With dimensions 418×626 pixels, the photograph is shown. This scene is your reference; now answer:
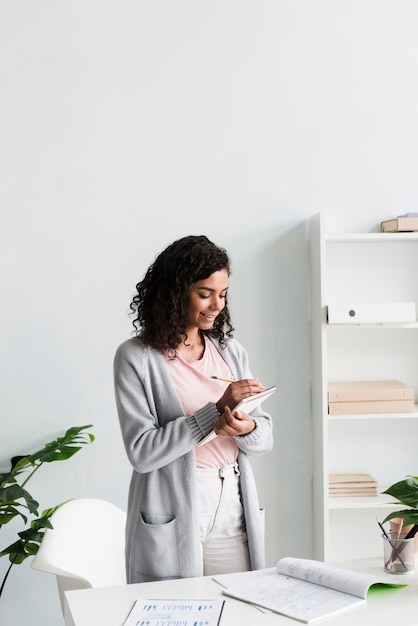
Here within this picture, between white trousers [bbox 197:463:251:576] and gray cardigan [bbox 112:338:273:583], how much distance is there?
1.3 inches

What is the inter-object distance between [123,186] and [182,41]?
2.03 feet

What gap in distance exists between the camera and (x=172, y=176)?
10.1 feet

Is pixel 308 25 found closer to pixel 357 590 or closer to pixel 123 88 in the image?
pixel 123 88

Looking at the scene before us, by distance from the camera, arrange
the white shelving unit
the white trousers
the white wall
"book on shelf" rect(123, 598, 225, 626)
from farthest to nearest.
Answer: the white shelving unit < the white wall < the white trousers < "book on shelf" rect(123, 598, 225, 626)

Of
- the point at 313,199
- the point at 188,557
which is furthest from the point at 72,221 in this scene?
the point at 188,557

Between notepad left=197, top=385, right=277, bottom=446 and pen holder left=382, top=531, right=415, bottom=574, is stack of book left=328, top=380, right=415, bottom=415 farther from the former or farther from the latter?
pen holder left=382, top=531, right=415, bottom=574

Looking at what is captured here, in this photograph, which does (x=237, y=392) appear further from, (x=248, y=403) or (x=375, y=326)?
(x=375, y=326)

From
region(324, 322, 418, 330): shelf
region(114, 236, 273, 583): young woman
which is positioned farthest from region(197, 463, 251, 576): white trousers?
region(324, 322, 418, 330): shelf

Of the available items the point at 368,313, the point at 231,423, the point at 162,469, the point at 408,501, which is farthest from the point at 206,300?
the point at 368,313

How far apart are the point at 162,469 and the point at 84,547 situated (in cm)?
33

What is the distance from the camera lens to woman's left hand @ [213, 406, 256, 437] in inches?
79.1

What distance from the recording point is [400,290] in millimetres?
3197

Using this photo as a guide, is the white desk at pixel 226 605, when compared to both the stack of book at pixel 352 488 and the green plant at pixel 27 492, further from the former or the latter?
the stack of book at pixel 352 488

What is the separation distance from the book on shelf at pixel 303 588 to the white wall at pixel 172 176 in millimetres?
1311
